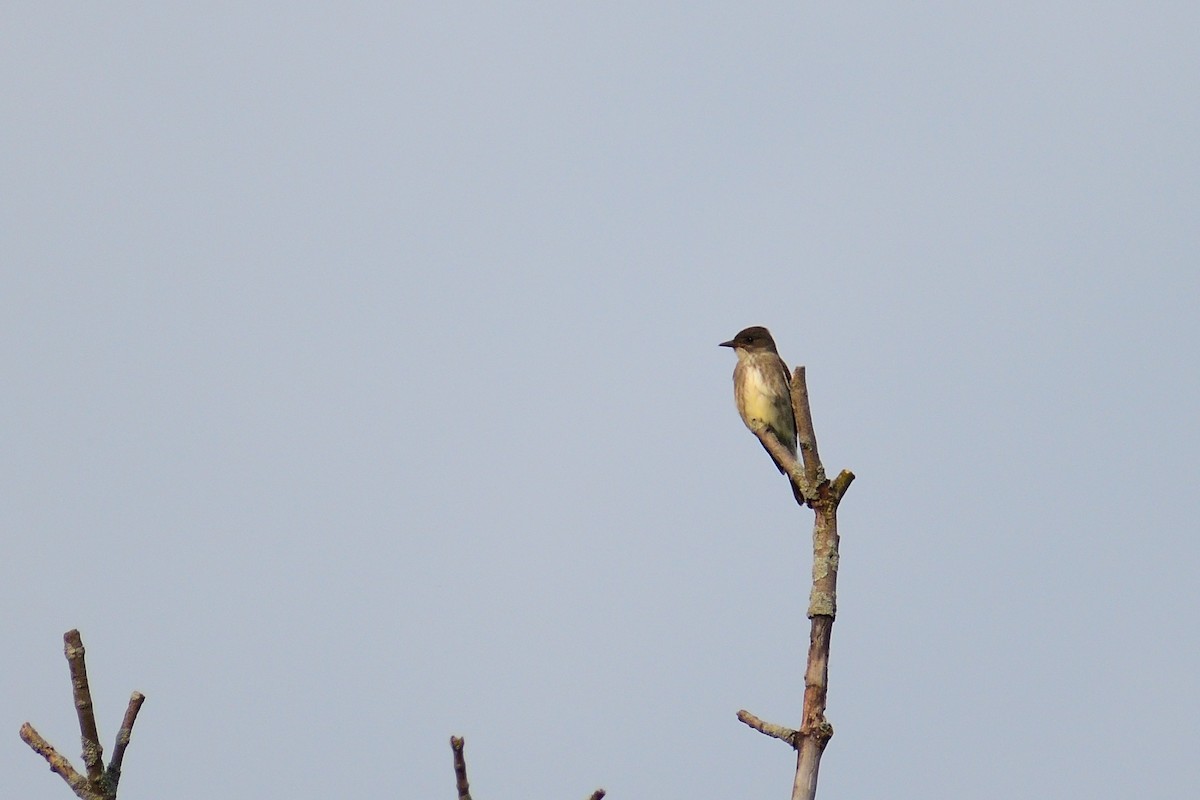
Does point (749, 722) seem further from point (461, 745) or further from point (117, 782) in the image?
point (117, 782)

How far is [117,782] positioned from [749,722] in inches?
89.4

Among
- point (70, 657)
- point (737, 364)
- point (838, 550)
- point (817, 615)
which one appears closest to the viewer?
point (70, 657)

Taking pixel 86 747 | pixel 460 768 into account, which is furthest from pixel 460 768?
pixel 86 747

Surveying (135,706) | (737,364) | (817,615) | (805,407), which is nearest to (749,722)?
(817,615)

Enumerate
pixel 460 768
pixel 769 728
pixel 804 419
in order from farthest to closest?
pixel 804 419 < pixel 769 728 < pixel 460 768

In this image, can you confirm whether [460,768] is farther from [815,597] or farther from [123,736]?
[815,597]

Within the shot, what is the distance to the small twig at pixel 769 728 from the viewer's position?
5030mm

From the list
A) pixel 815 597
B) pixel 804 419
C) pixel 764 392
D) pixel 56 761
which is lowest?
pixel 56 761

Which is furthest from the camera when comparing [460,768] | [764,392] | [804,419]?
[764,392]

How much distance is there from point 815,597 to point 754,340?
1082 cm

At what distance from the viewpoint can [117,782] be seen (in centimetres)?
409

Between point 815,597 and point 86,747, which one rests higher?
point 815,597

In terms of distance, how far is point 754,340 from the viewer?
16.1 meters

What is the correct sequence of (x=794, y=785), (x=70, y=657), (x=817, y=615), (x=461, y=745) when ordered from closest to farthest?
(x=461, y=745)
(x=70, y=657)
(x=794, y=785)
(x=817, y=615)
